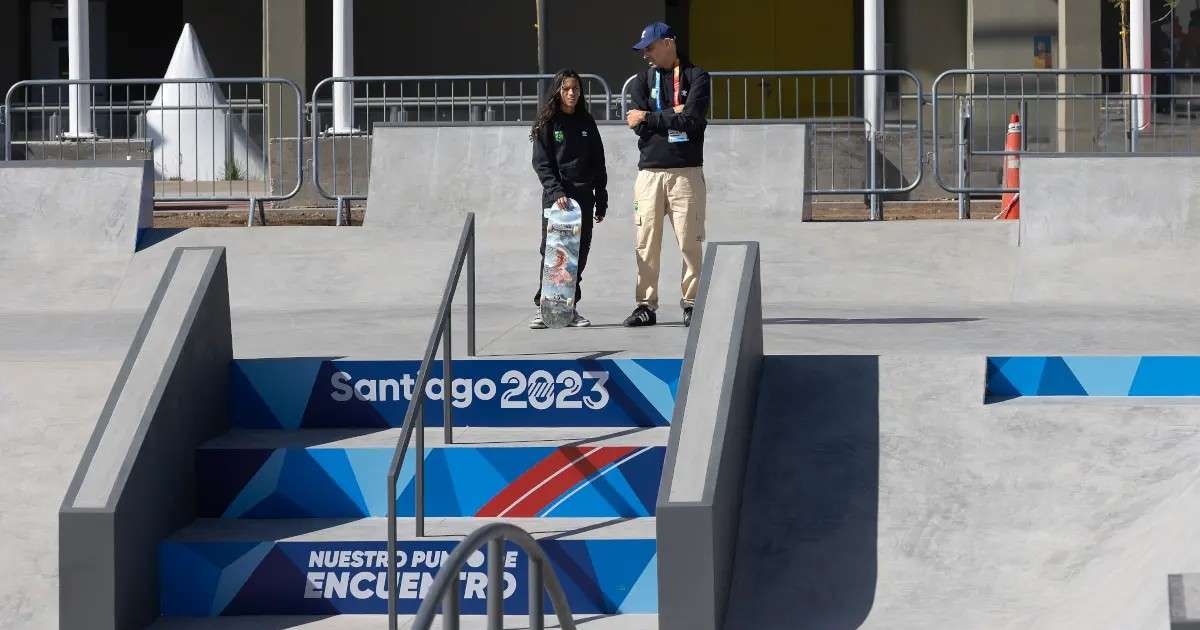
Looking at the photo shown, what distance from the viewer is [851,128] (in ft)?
53.9

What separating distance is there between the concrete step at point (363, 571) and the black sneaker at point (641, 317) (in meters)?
2.92

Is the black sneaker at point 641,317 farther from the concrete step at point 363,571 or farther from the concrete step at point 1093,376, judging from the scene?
the concrete step at point 363,571

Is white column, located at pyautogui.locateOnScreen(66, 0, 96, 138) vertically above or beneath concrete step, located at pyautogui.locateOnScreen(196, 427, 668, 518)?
above

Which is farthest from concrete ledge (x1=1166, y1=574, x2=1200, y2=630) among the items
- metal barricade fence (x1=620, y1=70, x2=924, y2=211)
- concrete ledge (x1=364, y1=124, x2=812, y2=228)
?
concrete ledge (x1=364, y1=124, x2=812, y2=228)

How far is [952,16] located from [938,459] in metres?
16.8

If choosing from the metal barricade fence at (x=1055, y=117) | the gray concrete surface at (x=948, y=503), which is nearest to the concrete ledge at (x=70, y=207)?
the metal barricade fence at (x=1055, y=117)

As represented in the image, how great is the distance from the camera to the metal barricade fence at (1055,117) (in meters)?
14.0

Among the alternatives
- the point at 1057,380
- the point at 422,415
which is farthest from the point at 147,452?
the point at 1057,380

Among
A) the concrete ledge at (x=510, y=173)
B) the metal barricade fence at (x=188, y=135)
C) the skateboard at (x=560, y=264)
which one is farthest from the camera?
the metal barricade fence at (x=188, y=135)

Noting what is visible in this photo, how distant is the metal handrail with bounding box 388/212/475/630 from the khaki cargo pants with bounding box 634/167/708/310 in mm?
1393

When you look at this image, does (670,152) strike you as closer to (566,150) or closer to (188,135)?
(566,150)

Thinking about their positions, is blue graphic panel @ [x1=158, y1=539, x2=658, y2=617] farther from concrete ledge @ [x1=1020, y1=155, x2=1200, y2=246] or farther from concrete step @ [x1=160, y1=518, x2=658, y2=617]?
concrete ledge @ [x1=1020, y1=155, x2=1200, y2=246]

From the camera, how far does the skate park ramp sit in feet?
20.6

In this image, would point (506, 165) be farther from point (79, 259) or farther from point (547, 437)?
point (547, 437)
